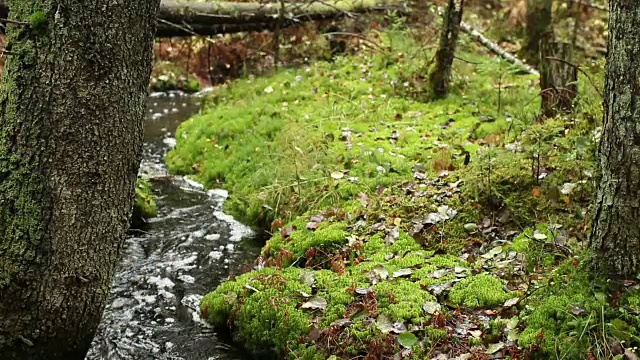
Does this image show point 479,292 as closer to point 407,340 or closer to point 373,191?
point 407,340

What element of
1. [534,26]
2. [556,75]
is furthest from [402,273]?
[534,26]

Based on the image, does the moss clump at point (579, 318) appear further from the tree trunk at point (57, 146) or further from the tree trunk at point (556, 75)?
the tree trunk at point (556, 75)

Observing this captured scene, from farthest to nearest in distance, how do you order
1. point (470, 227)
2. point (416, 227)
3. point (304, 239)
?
point (304, 239) → point (416, 227) → point (470, 227)

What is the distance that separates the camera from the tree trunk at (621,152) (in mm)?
3574

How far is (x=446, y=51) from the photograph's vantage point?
9.02m

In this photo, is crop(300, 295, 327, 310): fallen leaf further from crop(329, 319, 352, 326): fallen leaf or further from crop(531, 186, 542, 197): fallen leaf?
crop(531, 186, 542, 197): fallen leaf

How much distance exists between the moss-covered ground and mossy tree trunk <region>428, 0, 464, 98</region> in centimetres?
25

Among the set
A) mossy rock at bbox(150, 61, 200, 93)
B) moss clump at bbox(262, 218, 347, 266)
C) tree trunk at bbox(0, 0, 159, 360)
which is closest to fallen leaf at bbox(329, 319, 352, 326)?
moss clump at bbox(262, 218, 347, 266)

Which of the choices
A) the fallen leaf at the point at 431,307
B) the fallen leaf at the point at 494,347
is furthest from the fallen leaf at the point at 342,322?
the fallen leaf at the point at 494,347

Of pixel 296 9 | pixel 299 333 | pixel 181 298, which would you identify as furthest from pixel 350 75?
pixel 299 333

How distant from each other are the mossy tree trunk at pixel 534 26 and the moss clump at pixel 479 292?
7.66 metres

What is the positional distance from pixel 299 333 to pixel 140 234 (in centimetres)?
313

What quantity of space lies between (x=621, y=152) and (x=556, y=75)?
4195 millimetres

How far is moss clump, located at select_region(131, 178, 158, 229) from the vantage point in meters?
6.98
